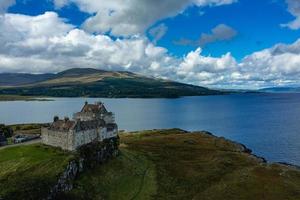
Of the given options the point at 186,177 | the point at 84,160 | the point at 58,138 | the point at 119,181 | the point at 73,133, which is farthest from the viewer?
the point at 186,177

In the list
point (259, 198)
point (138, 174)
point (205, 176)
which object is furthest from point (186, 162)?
point (259, 198)

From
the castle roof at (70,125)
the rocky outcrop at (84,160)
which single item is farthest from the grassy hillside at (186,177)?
the castle roof at (70,125)

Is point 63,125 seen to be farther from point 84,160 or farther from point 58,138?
point 84,160

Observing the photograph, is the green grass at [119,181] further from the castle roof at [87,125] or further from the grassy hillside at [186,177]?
the castle roof at [87,125]

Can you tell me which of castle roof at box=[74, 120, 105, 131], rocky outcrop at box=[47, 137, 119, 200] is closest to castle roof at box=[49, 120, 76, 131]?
castle roof at box=[74, 120, 105, 131]

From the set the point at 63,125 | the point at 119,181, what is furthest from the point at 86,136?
the point at 119,181

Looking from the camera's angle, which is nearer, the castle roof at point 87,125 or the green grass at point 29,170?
the green grass at point 29,170

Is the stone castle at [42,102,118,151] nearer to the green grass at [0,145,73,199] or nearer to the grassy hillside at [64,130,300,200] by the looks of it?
the green grass at [0,145,73,199]
